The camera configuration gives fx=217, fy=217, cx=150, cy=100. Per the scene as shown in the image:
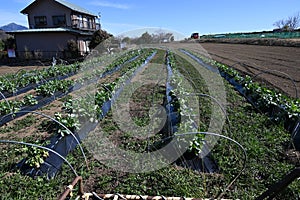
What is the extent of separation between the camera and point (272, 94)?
6.13m

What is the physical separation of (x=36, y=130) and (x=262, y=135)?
503 cm

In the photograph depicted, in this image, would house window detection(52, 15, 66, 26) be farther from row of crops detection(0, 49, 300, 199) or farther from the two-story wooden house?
row of crops detection(0, 49, 300, 199)

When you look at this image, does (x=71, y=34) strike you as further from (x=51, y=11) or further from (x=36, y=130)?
(x=36, y=130)

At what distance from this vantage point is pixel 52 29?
78.5ft

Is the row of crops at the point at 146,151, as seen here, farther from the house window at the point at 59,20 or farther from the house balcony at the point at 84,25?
the house window at the point at 59,20

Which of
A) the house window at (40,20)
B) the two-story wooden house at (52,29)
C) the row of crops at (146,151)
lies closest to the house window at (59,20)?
the two-story wooden house at (52,29)

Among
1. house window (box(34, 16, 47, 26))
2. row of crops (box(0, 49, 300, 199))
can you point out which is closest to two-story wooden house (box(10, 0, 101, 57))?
house window (box(34, 16, 47, 26))

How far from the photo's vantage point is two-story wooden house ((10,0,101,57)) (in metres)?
23.6

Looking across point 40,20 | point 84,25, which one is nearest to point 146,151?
point 40,20

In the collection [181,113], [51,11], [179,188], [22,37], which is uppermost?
[51,11]

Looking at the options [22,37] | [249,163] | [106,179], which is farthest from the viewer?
[22,37]

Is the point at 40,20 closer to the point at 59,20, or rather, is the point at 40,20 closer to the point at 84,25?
the point at 59,20

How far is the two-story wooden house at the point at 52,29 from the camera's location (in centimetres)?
2356

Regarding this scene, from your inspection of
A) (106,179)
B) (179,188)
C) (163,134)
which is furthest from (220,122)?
(106,179)
